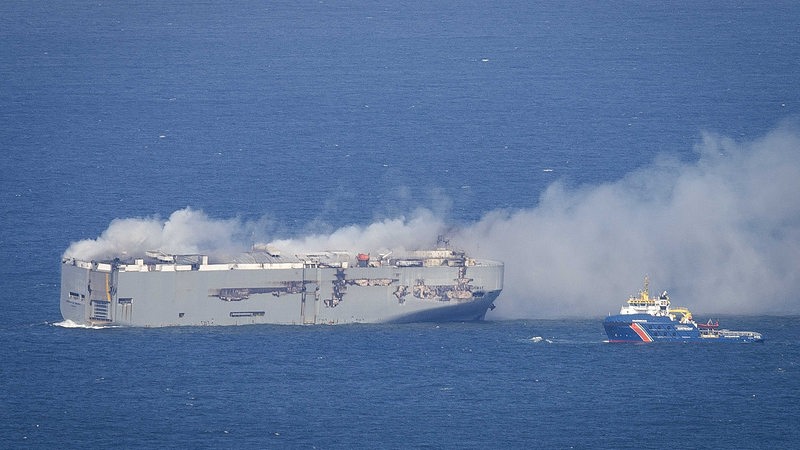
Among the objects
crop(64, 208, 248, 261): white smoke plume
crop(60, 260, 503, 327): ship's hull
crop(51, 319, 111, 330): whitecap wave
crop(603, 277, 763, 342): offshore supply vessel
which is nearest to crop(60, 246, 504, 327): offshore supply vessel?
crop(60, 260, 503, 327): ship's hull

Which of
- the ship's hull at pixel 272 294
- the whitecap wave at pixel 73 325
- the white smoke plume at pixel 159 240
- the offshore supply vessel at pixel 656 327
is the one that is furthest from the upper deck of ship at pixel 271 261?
the offshore supply vessel at pixel 656 327

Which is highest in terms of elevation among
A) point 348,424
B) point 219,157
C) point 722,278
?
point 219,157

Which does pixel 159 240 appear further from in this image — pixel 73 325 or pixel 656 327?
pixel 656 327

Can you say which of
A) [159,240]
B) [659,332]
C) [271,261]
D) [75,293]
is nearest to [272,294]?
[271,261]

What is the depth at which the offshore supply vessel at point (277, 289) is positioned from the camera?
365 feet

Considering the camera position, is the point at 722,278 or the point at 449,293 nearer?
the point at 449,293

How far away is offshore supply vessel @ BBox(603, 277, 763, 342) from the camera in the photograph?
110 metres

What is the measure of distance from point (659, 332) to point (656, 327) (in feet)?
1.10

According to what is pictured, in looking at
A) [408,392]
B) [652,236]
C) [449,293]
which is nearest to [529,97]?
A: [652,236]

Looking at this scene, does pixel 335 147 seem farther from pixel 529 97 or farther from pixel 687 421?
pixel 687 421

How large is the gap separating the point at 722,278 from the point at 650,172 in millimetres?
28725

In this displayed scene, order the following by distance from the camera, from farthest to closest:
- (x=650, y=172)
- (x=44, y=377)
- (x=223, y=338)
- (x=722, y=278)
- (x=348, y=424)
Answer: (x=650, y=172), (x=722, y=278), (x=223, y=338), (x=44, y=377), (x=348, y=424)

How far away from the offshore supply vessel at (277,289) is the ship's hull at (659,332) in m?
7.69

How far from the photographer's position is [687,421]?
96.4 metres
